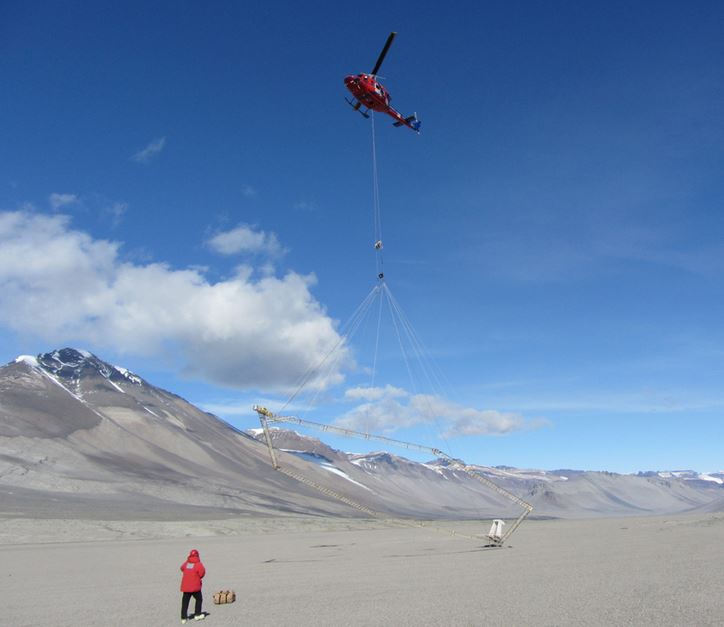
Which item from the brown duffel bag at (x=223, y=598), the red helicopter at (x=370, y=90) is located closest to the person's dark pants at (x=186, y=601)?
the brown duffel bag at (x=223, y=598)

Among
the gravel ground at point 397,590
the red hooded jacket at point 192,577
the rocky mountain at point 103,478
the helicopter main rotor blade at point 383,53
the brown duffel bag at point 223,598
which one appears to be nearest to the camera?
the gravel ground at point 397,590

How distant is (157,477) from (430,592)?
152 metres

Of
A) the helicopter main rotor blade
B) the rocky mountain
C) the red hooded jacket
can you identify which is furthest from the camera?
the rocky mountain

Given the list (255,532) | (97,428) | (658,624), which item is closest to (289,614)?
(658,624)

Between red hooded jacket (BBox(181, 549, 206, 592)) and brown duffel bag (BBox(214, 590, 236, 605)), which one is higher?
red hooded jacket (BBox(181, 549, 206, 592))

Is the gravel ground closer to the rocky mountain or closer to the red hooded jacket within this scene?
the red hooded jacket

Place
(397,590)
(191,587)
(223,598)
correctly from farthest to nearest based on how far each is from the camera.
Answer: (397,590) < (223,598) < (191,587)

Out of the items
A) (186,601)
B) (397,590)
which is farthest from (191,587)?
(397,590)

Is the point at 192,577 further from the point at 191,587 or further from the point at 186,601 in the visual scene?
the point at 186,601

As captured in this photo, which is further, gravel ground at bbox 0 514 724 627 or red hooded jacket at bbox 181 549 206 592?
red hooded jacket at bbox 181 549 206 592

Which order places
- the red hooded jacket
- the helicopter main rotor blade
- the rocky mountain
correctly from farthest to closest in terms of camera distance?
the rocky mountain, the helicopter main rotor blade, the red hooded jacket

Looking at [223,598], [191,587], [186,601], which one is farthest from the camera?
[223,598]

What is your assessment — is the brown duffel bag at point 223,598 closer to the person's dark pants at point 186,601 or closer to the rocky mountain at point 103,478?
the person's dark pants at point 186,601

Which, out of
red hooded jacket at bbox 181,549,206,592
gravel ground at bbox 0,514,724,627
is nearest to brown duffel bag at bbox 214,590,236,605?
gravel ground at bbox 0,514,724,627
